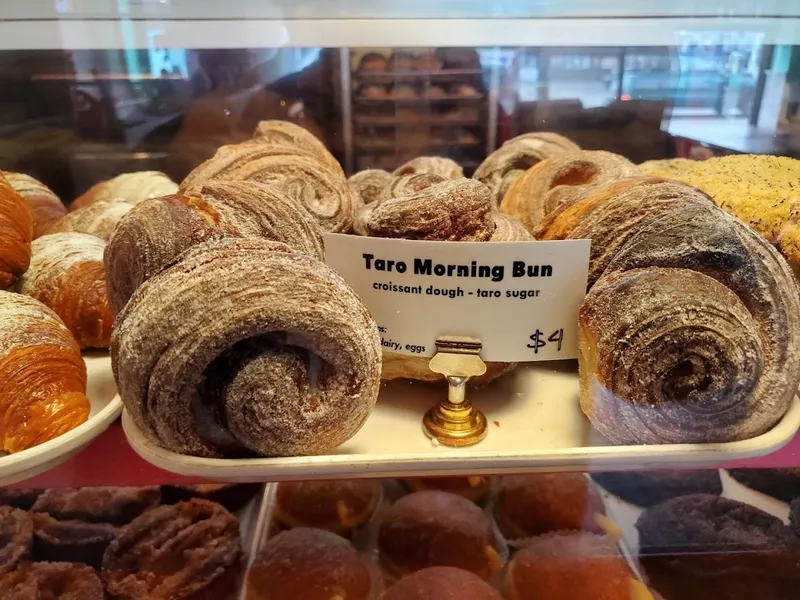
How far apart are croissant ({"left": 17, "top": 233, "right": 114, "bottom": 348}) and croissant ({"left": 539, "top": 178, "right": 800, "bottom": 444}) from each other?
811 millimetres

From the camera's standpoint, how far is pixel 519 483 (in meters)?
1.33

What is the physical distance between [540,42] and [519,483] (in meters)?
0.96

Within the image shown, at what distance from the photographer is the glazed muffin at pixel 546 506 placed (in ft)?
4.09

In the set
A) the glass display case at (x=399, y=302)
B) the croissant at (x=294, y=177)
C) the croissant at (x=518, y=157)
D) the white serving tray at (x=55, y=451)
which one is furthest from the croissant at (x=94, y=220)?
the croissant at (x=518, y=157)

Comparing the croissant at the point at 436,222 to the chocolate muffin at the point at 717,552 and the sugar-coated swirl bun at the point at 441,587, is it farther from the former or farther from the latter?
the chocolate muffin at the point at 717,552

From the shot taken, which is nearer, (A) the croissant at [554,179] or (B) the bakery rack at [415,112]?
(A) the croissant at [554,179]

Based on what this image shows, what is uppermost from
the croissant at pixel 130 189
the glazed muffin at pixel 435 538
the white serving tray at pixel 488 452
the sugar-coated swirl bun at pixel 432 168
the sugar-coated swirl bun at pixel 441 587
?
the sugar-coated swirl bun at pixel 432 168

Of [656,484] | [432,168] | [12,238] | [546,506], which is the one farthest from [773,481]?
[12,238]

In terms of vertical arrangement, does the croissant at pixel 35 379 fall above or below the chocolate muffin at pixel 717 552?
above

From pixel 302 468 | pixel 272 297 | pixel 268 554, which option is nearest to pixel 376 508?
pixel 268 554

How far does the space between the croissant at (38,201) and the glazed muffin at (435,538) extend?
3.20ft

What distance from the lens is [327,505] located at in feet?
4.16

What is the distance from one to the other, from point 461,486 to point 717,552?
0.48 m

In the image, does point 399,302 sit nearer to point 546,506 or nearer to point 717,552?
point 546,506
